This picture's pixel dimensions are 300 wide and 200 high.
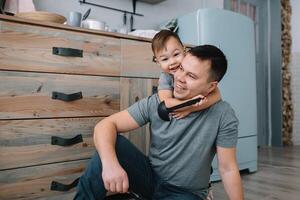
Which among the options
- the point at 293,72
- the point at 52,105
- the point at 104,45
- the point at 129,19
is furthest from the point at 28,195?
the point at 293,72

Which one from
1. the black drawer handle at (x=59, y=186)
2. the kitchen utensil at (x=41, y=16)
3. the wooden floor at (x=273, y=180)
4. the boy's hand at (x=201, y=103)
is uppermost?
the kitchen utensil at (x=41, y=16)

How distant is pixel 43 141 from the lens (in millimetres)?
1460

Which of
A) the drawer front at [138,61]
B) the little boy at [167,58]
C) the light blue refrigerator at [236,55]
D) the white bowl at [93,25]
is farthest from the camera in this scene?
the light blue refrigerator at [236,55]

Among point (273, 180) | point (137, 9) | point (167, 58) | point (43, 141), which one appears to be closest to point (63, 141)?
point (43, 141)

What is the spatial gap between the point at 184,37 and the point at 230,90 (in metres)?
0.56

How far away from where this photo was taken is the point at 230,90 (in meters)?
2.39

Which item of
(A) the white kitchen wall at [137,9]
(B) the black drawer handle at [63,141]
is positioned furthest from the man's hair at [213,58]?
(A) the white kitchen wall at [137,9]

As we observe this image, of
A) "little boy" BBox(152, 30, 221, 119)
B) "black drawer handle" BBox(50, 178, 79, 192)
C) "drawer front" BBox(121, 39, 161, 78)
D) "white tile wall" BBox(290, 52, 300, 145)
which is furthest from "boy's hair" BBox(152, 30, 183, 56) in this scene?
"white tile wall" BBox(290, 52, 300, 145)

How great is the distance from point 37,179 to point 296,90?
3754mm

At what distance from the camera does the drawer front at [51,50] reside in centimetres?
135

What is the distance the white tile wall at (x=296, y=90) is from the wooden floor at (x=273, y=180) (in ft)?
2.83

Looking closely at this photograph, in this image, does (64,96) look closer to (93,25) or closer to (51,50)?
(51,50)

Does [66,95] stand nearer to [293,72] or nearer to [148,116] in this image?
[148,116]

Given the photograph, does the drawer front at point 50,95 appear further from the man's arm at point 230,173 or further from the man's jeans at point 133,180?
the man's arm at point 230,173
